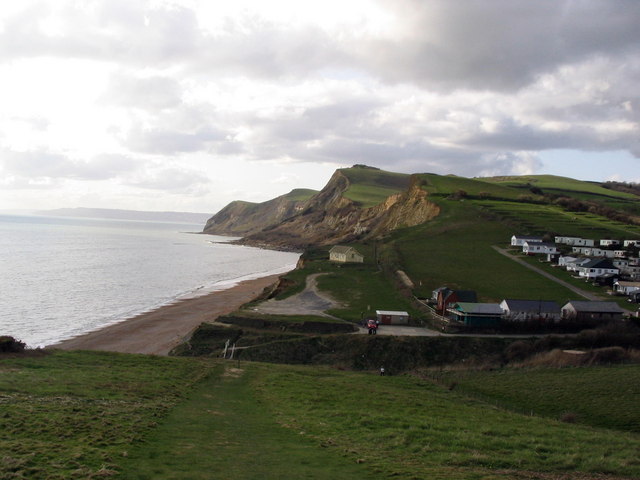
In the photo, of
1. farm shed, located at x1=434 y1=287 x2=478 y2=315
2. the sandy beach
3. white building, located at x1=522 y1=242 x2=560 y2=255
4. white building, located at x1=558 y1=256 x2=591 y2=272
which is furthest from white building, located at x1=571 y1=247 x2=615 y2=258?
the sandy beach

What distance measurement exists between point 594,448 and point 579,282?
186 feet

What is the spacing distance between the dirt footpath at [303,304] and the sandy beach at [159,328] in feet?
22.5

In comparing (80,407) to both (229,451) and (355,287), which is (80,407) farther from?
(355,287)

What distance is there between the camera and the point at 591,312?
175 feet

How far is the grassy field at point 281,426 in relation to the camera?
1426cm

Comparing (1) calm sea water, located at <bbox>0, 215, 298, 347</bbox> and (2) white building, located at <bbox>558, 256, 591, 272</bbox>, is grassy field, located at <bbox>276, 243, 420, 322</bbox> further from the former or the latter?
(2) white building, located at <bbox>558, 256, 591, 272</bbox>

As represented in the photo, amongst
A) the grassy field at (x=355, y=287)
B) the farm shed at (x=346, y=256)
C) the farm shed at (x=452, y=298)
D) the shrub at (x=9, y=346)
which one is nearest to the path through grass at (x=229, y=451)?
the shrub at (x=9, y=346)

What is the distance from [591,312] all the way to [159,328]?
147 feet

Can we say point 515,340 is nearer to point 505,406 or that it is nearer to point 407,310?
point 407,310

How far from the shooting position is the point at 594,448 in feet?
62.6

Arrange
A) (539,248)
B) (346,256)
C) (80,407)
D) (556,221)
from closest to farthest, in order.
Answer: (80,407), (539,248), (346,256), (556,221)

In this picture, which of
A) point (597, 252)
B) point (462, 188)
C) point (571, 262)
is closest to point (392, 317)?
point (571, 262)

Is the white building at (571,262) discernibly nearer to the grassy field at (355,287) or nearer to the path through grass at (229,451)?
the grassy field at (355,287)

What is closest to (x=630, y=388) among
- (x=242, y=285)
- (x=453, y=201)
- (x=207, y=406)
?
(x=207, y=406)
